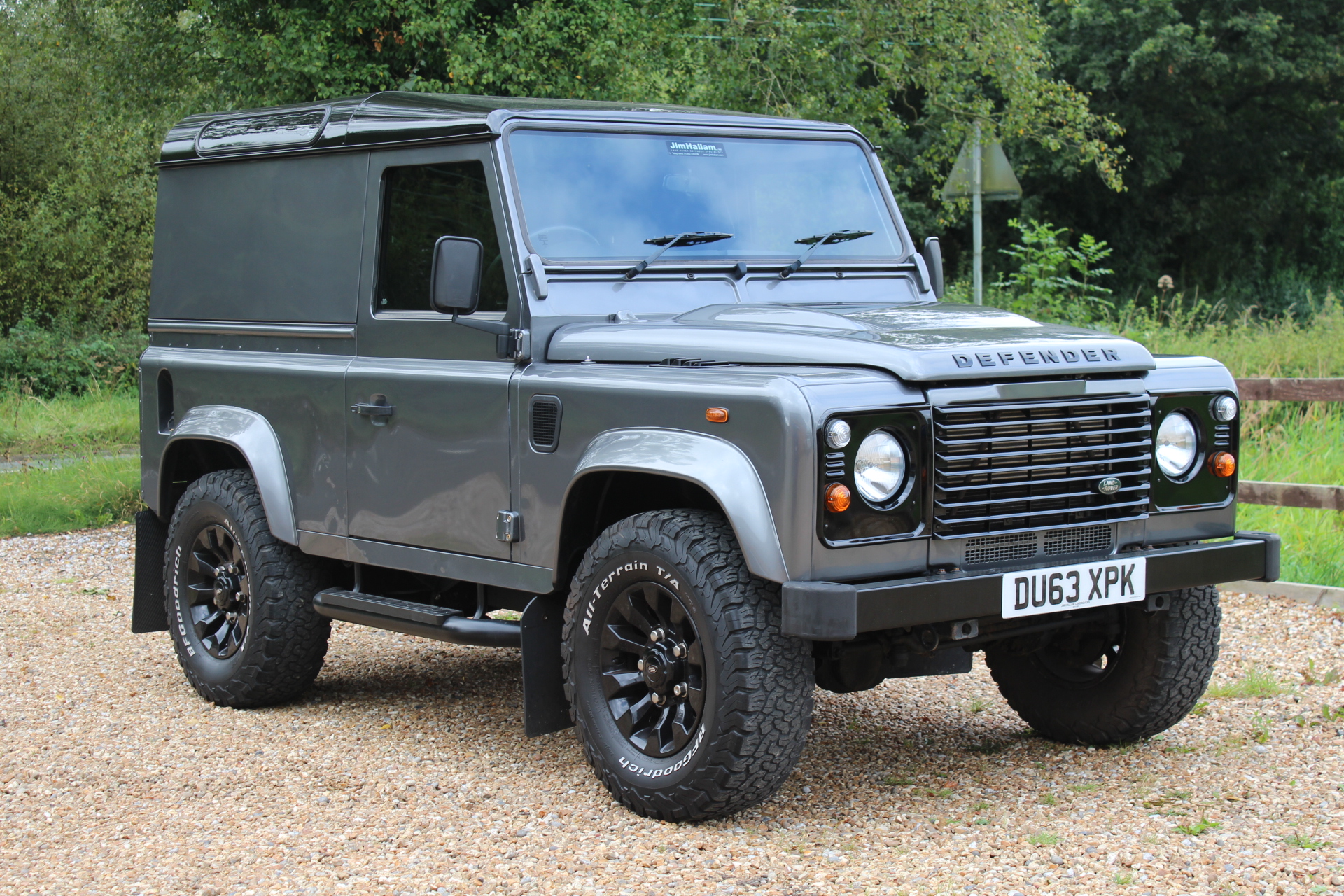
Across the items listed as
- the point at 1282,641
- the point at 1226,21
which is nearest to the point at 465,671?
the point at 1282,641

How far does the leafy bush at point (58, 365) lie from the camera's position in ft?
64.0

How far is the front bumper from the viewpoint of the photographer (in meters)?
3.67

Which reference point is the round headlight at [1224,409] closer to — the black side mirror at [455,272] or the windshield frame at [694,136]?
the windshield frame at [694,136]

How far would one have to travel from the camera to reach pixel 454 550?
493 cm

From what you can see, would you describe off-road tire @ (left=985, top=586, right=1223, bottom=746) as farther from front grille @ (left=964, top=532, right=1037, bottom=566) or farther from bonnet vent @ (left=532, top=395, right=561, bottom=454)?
bonnet vent @ (left=532, top=395, right=561, bottom=454)

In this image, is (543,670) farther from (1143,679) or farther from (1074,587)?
(1143,679)

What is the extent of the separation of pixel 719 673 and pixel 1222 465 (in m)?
1.82

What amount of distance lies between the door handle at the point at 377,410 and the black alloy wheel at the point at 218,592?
0.96 meters

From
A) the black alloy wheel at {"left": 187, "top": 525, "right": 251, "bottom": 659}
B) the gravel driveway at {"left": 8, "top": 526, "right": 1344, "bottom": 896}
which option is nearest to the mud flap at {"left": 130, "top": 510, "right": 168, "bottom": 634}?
the gravel driveway at {"left": 8, "top": 526, "right": 1344, "bottom": 896}

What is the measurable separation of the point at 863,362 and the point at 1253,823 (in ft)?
5.91

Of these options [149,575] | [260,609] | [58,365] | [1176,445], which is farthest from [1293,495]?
[58,365]

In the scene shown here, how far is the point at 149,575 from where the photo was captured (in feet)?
21.0

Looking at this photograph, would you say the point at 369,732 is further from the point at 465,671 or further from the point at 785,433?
the point at 785,433

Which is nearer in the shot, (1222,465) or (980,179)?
(1222,465)
